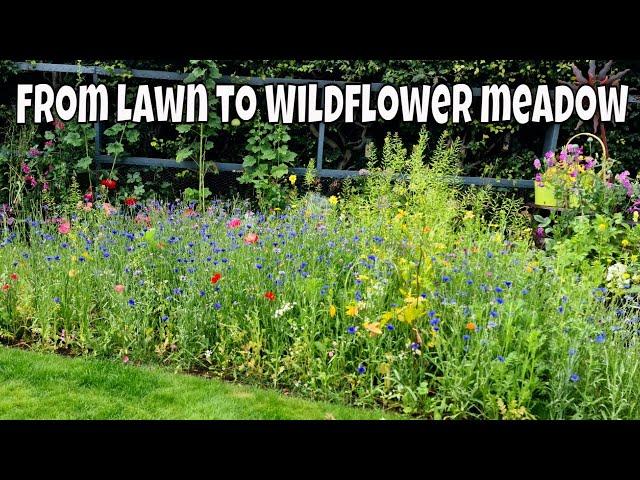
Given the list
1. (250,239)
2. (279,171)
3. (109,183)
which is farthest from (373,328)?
(279,171)

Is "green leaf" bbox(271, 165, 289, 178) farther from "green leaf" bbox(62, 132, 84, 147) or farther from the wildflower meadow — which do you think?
"green leaf" bbox(62, 132, 84, 147)

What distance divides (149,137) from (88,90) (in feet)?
2.60

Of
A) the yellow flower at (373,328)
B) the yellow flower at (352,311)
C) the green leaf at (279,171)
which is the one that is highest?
the green leaf at (279,171)

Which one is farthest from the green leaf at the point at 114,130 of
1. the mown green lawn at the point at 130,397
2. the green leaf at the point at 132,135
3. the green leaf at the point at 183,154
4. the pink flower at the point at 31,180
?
the mown green lawn at the point at 130,397

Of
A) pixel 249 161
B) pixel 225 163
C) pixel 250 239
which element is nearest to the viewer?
pixel 250 239

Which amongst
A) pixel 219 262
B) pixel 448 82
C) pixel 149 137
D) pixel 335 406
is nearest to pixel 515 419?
pixel 335 406

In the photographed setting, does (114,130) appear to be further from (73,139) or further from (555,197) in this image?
(555,197)

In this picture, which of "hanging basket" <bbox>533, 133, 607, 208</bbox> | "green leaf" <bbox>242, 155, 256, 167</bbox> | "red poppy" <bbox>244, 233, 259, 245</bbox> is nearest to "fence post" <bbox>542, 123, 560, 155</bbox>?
"hanging basket" <bbox>533, 133, 607, 208</bbox>

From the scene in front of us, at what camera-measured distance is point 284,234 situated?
4.21 m

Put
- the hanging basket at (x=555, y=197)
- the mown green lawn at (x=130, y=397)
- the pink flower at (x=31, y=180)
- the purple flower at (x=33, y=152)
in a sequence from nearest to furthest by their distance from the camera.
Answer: the mown green lawn at (x=130, y=397) < the hanging basket at (x=555, y=197) < the pink flower at (x=31, y=180) < the purple flower at (x=33, y=152)

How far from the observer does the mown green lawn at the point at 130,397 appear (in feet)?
9.70

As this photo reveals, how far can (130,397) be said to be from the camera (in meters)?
3.09

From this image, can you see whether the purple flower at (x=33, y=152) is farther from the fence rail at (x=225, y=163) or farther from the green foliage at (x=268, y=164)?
the green foliage at (x=268, y=164)

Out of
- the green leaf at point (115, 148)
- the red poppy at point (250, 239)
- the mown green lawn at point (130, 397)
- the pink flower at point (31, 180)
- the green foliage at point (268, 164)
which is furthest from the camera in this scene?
the green leaf at point (115, 148)
